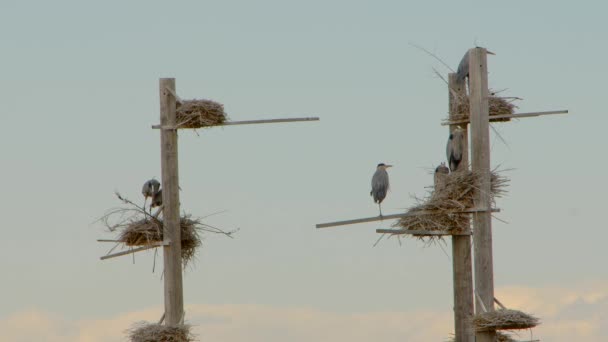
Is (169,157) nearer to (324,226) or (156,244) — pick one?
(156,244)

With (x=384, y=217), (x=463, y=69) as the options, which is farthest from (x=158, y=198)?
(x=463, y=69)

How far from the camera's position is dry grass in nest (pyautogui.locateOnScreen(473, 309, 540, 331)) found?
1645cm

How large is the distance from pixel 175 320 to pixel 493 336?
12.6ft

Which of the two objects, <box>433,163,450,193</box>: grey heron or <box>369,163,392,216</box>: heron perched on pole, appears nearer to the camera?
<box>433,163,450,193</box>: grey heron

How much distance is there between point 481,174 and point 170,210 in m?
3.83

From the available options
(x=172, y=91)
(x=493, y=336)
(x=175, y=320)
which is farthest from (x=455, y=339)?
(x=172, y=91)

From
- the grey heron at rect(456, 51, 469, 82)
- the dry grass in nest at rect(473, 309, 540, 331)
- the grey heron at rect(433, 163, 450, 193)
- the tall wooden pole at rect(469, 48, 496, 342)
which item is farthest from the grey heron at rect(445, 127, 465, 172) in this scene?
the dry grass in nest at rect(473, 309, 540, 331)

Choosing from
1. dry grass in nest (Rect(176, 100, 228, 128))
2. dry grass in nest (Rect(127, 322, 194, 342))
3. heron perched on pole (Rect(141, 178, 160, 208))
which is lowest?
dry grass in nest (Rect(127, 322, 194, 342))

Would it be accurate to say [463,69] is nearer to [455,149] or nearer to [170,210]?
[455,149]

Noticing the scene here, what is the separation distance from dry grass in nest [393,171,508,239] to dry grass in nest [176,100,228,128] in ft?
8.51

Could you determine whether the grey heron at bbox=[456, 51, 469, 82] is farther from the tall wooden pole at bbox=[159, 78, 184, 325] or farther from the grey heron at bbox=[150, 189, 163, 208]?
the grey heron at bbox=[150, 189, 163, 208]

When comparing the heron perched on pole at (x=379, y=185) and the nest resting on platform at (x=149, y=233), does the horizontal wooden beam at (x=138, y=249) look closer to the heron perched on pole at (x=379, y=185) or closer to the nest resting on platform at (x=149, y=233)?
the nest resting on platform at (x=149, y=233)

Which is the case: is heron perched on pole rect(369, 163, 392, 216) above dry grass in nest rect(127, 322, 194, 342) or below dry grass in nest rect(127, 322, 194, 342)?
above

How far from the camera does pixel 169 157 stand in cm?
1691
